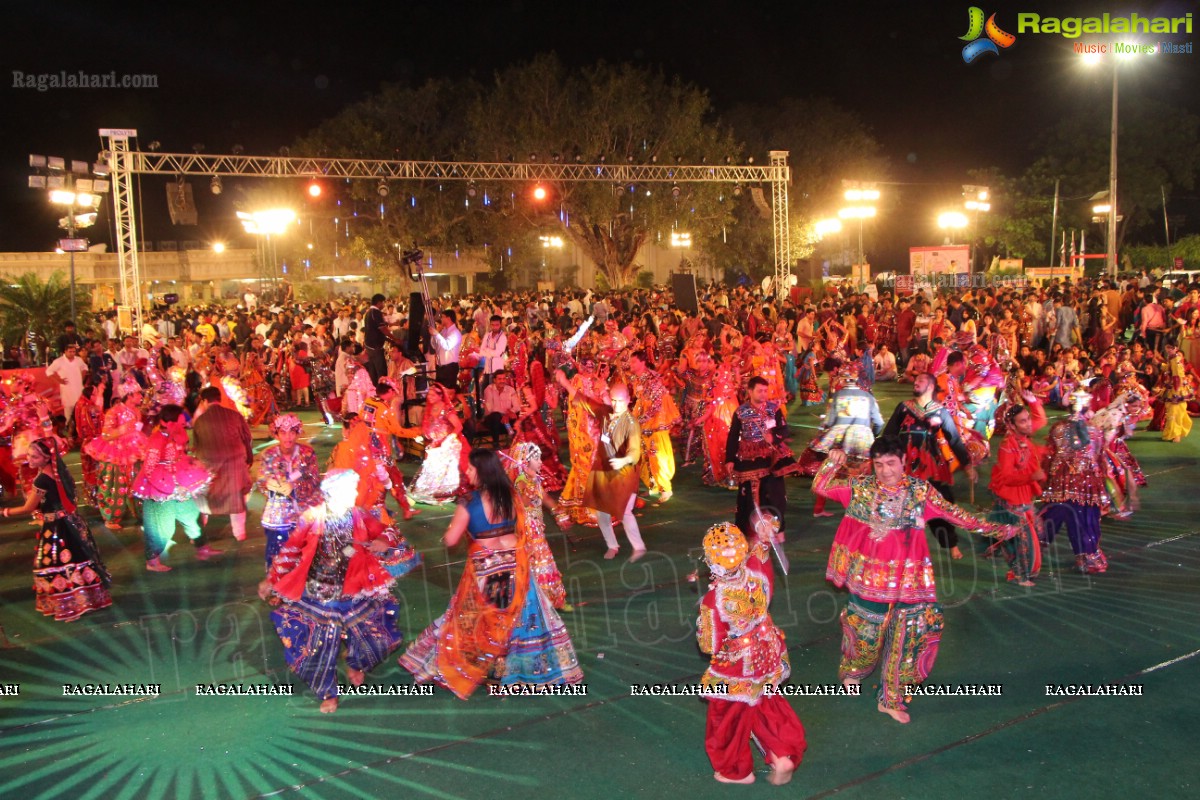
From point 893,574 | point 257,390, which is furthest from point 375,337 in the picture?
point 893,574

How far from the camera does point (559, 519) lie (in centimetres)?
820

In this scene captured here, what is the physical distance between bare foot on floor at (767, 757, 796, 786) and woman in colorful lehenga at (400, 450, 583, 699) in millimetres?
1379

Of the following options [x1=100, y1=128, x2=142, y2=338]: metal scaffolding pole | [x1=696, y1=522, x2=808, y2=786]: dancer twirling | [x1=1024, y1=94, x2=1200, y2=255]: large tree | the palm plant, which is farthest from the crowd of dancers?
[x1=1024, y1=94, x2=1200, y2=255]: large tree

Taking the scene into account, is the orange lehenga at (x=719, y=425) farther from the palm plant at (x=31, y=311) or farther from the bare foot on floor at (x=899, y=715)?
the palm plant at (x=31, y=311)

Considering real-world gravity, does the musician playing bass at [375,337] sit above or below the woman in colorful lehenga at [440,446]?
above

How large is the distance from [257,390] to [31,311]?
7828mm

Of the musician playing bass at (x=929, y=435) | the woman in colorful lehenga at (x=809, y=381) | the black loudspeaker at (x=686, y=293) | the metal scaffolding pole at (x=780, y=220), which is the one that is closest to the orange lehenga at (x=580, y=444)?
the musician playing bass at (x=929, y=435)

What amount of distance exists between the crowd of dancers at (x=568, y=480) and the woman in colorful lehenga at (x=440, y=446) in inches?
1.0

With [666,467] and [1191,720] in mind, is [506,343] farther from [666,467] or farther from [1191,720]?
[1191,720]

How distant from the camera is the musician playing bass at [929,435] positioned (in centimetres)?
751

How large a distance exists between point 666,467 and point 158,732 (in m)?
5.44

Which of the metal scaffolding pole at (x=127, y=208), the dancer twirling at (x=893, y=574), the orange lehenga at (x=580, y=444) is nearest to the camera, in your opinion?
the dancer twirling at (x=893, y=574)

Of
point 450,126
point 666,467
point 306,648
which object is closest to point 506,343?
point 666,467

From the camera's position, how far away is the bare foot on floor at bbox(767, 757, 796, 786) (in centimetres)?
434
